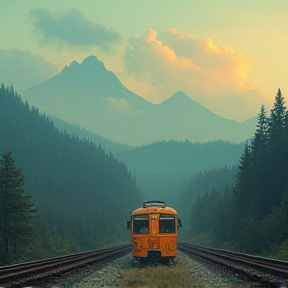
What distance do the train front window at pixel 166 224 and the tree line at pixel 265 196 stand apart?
8499mm

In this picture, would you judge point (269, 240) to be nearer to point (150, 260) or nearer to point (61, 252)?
point (150, 260)

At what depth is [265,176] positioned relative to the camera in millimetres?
48844

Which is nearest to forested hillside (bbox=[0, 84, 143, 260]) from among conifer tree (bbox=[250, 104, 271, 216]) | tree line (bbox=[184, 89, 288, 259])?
tree line (bbox=[184, 89, 288, 259])

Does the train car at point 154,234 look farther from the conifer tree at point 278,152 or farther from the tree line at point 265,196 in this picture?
the conifer tree at point 278,152

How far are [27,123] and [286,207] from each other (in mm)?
163915

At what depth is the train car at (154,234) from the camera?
2289 centimetres

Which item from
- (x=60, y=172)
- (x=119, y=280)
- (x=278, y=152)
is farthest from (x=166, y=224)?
(x=60, y=172)

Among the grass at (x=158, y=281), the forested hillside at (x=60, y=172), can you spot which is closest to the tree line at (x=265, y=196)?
the grass at (x=158, y=281)

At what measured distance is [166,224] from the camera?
23.5 meters

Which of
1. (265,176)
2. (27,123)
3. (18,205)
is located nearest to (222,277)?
(18,205)

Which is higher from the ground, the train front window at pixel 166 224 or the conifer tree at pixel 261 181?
the conifer tree at pixel 261 181

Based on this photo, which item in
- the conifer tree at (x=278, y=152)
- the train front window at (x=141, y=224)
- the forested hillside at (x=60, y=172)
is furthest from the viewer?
the forested hillside at (x=60, y=172)

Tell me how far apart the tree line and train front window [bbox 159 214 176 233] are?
850cm

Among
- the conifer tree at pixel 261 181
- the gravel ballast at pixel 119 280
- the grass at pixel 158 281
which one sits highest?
the conifer tree at pixel 261 181
